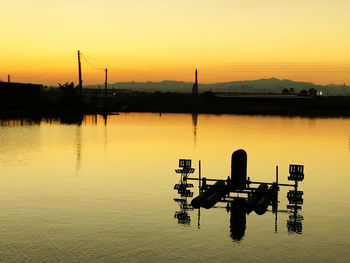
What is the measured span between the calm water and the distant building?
79663 mm

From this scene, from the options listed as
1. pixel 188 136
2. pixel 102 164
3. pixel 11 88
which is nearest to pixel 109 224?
pixel 102 164

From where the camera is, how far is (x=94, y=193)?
40.2 metres

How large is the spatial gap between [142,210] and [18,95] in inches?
4928

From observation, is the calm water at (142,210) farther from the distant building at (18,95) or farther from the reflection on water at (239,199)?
the distant building at (18,95)

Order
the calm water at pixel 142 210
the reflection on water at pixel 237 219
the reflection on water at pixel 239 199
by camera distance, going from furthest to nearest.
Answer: the reflection on water at pixel 239 199 < the reflection on water at pixel 237 219 < the calm water at pixel 142 210

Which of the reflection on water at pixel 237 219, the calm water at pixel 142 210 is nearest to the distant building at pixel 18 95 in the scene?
the calm water at pixel 142 210

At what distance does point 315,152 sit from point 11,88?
10465 centimetres

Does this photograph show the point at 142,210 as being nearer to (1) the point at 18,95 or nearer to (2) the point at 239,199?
(2) the point at 239,199

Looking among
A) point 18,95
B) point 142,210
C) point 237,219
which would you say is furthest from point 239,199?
point 18,95

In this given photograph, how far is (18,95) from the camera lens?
491 feet

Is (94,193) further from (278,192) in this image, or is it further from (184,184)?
(278,192)

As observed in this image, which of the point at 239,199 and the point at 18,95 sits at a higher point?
the point at 18,95

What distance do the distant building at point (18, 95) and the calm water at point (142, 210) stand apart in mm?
79663

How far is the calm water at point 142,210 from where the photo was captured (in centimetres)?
2606
